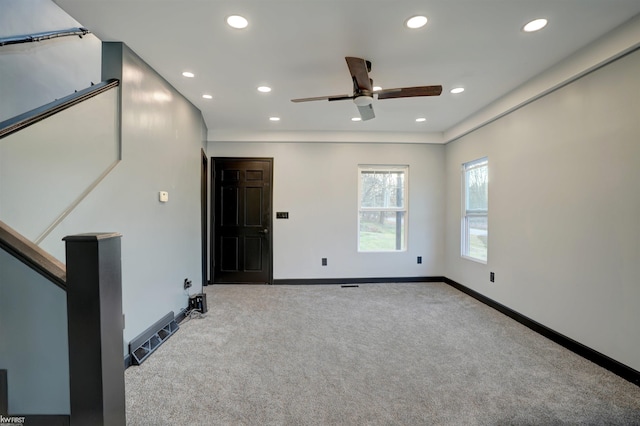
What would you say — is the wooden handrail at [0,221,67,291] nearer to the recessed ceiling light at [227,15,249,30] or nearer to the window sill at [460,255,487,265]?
the recessed ceiling light at [227,15,249,30]

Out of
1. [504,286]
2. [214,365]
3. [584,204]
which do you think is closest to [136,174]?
[214,365]

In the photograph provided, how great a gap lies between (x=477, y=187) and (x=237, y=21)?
365 centimetres

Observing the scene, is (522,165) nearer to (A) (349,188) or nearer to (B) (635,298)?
(B) (635,298)

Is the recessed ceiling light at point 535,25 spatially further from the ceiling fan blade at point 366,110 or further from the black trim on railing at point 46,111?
the black trim on railing at point 46,111

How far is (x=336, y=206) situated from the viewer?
15.4ft

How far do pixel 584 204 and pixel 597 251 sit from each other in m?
0.40

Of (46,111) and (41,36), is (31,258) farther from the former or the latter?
(41,36)

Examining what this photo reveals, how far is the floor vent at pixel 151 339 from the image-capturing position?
2.21 meters

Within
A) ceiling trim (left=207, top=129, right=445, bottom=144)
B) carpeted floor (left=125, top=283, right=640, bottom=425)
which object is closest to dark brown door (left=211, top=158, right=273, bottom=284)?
ceiling trim (left=207, top=129, right=445, bottom=144)

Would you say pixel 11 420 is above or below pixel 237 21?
below

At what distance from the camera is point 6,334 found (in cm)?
123

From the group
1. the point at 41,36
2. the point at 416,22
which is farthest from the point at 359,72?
the point at 41,36

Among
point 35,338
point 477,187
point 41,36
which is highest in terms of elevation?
point 41,36

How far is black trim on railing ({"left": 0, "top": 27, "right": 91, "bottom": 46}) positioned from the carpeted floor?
293 centimetres
